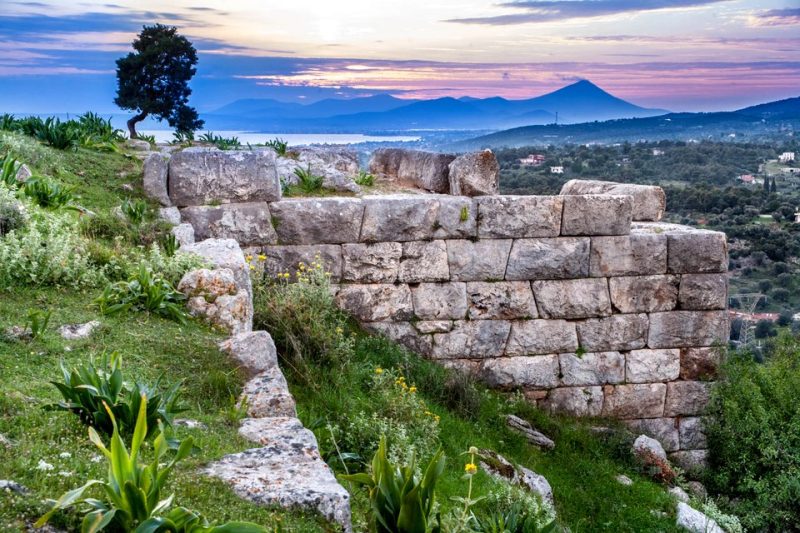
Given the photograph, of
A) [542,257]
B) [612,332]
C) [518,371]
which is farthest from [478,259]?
[612,332]

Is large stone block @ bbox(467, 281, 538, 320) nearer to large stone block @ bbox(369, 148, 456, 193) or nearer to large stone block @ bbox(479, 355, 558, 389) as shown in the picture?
large stone block @ bbox(479, 355, 558, 389)

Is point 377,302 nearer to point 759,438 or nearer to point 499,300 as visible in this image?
point 499,300

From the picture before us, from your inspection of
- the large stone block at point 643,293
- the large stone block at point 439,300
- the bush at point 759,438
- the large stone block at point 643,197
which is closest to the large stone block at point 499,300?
the large stone block at point 439,300

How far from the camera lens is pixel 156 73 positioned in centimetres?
2166

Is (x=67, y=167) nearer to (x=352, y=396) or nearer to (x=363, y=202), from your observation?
(x=363, y=202)

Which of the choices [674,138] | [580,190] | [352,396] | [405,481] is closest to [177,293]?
[352,396]

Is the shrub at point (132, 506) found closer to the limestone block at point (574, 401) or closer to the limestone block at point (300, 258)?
the limestone block at point (300, 258)

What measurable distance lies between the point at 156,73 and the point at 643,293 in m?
17.2

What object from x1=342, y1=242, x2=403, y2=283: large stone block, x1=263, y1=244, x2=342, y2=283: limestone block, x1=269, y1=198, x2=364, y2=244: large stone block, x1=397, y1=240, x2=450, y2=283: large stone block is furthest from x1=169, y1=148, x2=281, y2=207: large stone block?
x1=397, y1=240, x2=450, y2=283: large stone block

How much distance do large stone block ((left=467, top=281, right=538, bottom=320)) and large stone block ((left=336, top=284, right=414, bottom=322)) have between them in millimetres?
768

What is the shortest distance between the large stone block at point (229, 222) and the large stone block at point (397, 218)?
1192 mm

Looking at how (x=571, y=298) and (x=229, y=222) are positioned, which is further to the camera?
(x=571, y=298)

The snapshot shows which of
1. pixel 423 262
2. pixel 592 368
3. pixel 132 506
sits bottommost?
pixel 592 368

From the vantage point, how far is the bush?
799cm
